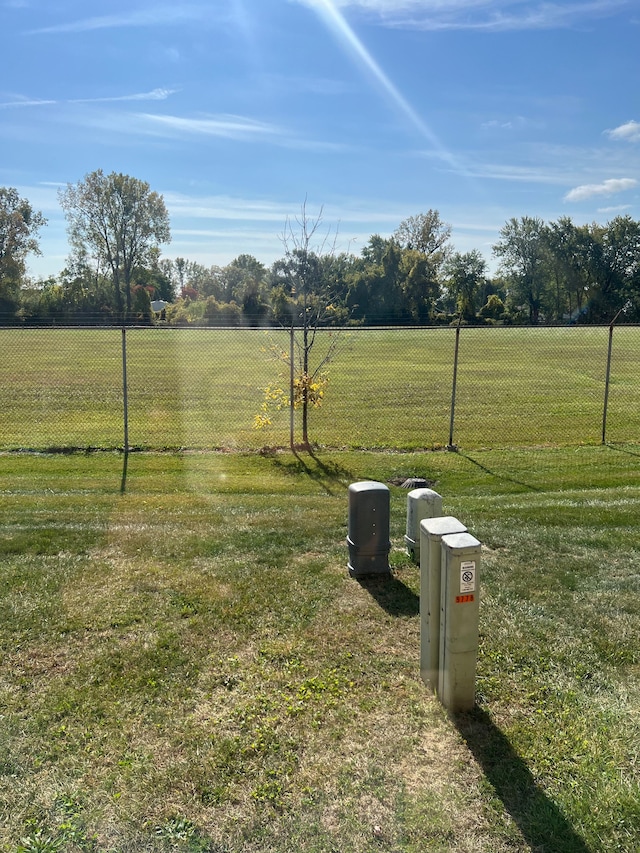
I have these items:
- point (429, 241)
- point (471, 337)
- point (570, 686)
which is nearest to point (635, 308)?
point (429, 241)

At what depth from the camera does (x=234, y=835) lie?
2639mm

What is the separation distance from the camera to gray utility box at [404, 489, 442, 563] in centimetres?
523

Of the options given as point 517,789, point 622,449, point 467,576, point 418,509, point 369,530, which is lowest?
point 517,789

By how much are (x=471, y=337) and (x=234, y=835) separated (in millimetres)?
32136

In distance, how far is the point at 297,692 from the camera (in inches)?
142

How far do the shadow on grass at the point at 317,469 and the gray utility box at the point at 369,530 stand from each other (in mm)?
2761

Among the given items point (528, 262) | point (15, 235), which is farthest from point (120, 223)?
point (528, 262)

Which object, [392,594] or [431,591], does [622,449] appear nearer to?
[392,594]

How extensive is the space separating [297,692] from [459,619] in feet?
3.24

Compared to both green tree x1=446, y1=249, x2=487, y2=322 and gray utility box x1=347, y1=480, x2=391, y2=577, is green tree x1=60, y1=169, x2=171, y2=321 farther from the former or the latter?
gray utility box x1=347, y1=480, x2=391, y2=577

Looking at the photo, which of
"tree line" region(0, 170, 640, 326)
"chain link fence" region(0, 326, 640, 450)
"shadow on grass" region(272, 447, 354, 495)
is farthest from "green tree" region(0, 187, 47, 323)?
"shadow on grass" region(272, 447, 354, 495)

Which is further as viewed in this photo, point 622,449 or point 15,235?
point 15,235

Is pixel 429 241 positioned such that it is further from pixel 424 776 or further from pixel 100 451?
pixel 424 776

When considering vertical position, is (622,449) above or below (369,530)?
below
